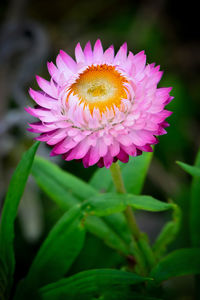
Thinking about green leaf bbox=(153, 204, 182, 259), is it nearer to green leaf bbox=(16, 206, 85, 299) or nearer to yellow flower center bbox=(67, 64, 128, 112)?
green leaf bbox=(16, 206, 85, 299)

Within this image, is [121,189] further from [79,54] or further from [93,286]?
[79,54]

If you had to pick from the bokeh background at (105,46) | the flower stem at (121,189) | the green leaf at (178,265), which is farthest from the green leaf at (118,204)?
the bokeh background at (105,46)

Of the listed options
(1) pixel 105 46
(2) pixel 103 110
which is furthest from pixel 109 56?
(1) pixel 105 46

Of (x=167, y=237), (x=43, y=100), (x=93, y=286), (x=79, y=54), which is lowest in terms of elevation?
(x=93, y=286)

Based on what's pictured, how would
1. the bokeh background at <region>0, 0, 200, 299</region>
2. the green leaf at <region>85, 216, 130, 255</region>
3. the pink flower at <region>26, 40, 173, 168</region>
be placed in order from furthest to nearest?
1. the bokeh background at <region>0, 0, 200, 299</region>
2. the green leaf at <region>85, 216, 130, 255</region>
3. the pink flower at <region>26, 40, 173, 168</region>

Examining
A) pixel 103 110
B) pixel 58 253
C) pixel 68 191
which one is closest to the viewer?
pixel 103 110

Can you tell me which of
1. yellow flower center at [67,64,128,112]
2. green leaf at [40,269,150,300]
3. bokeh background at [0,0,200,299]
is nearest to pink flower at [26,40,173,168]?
yellow flower center at [67,64,128,112]

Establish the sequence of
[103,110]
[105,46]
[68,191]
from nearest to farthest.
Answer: [103,110] < [68,191] < [105,46]

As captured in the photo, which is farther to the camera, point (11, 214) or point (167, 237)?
point (167, 237)
